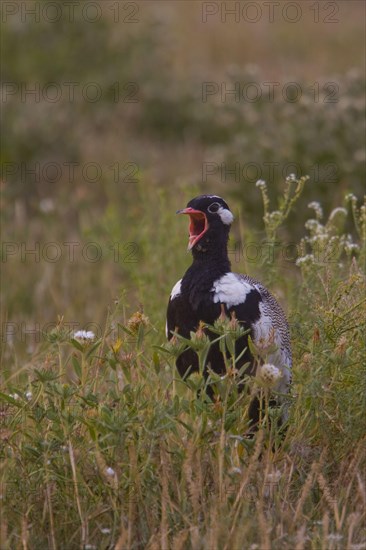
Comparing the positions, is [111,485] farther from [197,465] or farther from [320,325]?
[320,325]

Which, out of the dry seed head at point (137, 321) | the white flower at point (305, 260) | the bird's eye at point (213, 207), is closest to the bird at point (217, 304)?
the bird's eye at point (213, 207)

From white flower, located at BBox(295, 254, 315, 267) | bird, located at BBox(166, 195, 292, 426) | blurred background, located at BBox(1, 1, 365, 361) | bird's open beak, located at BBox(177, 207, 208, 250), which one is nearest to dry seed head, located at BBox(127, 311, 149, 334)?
bird, located at BBox(166, 195, 292, 426)

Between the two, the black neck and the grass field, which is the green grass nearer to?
the grass field

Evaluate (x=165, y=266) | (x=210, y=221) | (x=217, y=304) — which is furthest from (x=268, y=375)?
(x=165, y=266)

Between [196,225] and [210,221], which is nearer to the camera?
[210,221]

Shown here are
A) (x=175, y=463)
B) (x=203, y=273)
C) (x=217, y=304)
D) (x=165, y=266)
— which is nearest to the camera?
(x=175, y=463)

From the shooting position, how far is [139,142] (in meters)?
9.14

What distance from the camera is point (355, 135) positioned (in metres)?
6.46

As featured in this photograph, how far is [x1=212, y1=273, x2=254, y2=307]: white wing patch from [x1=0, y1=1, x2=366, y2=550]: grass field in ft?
0.79

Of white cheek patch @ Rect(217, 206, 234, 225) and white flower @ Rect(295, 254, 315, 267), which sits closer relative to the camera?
white cheek patch @ Rect(217, 206, 234, 225)

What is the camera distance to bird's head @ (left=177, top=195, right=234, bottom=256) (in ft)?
12.3

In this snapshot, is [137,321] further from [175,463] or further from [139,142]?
[139,142]

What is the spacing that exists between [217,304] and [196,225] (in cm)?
41

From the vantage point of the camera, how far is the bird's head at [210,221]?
376 cm
